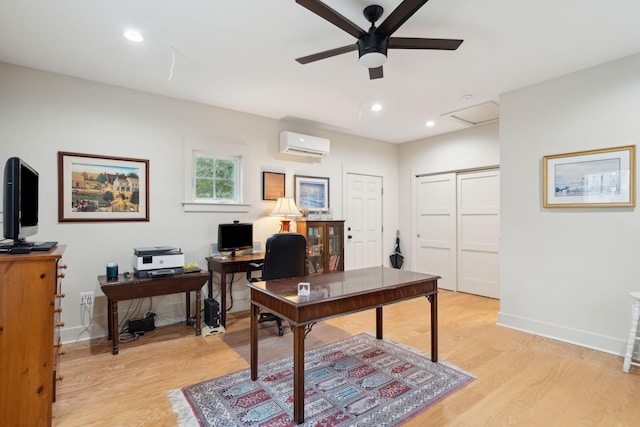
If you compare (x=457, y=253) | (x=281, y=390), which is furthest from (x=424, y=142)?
(x=281, y=390)

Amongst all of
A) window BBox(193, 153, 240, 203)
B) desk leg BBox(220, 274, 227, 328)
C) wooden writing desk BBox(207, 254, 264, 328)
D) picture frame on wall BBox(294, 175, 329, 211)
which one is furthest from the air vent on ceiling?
desk leg BBox(220, 274, 227, 328)

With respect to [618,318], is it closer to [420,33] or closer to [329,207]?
[420,33]

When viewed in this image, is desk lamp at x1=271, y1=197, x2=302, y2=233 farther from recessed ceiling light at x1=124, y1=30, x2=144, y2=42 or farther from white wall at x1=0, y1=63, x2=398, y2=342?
recessed ceiling light at x1=124, y1=30, x2=144, y2=42

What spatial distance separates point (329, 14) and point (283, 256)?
2051 millimetres

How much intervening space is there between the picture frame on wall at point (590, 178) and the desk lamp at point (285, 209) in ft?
9.37

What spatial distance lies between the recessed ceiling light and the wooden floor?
2.62 m

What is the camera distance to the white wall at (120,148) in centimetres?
292

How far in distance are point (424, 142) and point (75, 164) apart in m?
4.96

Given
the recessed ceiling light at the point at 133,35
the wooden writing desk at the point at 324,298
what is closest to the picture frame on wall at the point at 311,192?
the wooden writing desk at the point at 324,298

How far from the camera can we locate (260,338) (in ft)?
10.6

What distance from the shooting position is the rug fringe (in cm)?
188

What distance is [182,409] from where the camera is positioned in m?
2.02

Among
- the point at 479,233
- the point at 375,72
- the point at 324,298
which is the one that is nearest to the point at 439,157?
the point at 479,233

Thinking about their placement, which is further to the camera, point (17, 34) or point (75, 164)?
point (75, 164)
